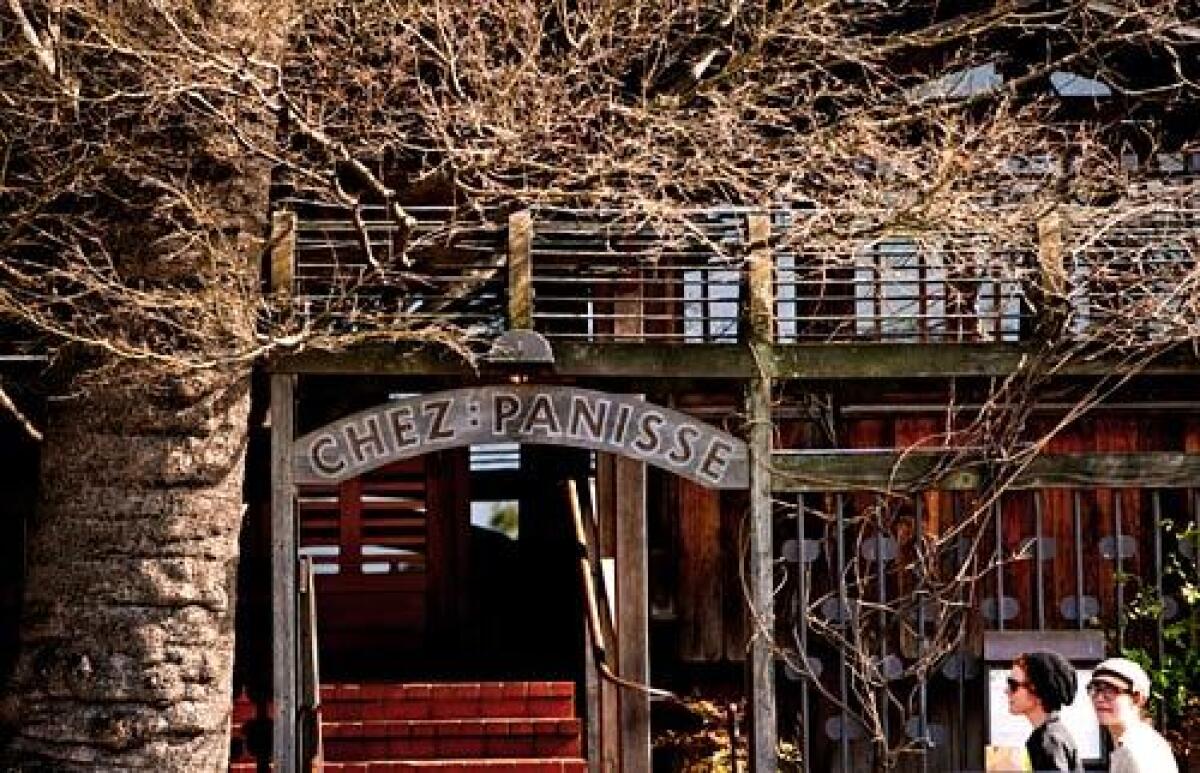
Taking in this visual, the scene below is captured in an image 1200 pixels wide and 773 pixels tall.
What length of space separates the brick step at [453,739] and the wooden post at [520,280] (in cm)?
301

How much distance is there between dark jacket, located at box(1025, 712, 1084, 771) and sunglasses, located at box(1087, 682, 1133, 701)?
27 centimetres

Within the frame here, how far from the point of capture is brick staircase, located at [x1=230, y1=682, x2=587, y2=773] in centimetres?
1297

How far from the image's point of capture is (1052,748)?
8414 millimetres

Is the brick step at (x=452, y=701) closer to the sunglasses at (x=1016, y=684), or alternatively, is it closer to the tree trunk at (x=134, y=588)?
the tree trunk at (x=134, y=588)

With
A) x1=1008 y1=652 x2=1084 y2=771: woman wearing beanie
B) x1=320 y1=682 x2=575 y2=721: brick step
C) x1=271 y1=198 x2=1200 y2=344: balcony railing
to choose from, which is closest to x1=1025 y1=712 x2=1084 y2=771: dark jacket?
x1=1008 y1=652 x2=1084 y2=771: woman wearing beanie

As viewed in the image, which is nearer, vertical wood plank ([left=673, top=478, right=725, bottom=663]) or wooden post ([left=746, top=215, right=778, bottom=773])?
wooden post ([left=746, top=215, right=778, bottom=773])

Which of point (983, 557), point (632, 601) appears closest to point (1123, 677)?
point (632, 601)

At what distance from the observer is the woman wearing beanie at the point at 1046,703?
8430mm

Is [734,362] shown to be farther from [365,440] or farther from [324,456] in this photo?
[324,456]

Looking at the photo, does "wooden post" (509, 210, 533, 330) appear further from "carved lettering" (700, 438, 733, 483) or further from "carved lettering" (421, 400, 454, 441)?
"carved lettering" (700, 438, 733, 483)

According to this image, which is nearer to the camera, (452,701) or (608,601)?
(452,701)

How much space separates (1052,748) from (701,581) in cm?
698

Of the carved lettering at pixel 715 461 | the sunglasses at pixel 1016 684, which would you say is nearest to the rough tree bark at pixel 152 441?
the carved lettering at pixel 715 461

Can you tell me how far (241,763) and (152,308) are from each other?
325 cm
